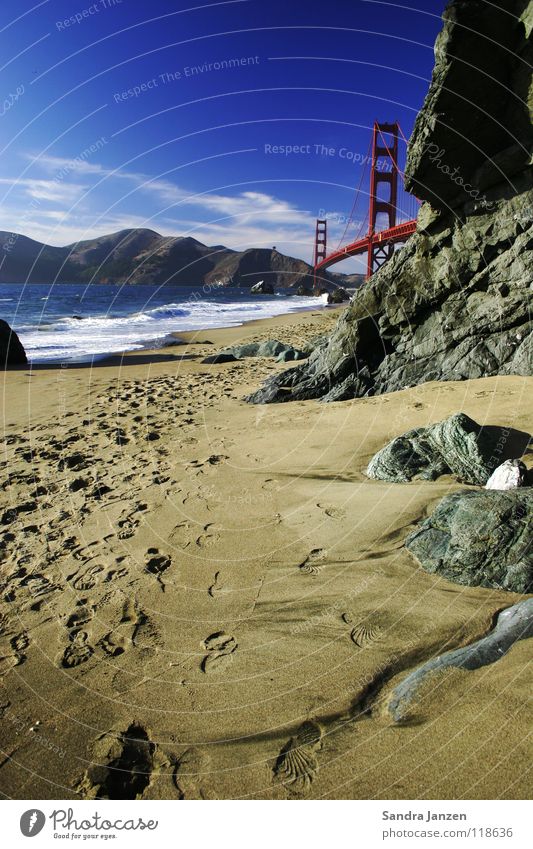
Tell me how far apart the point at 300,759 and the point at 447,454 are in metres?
3.24

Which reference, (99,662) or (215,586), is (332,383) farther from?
(99,662)

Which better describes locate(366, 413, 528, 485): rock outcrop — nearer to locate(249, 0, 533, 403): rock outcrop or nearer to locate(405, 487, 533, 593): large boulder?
locate(405, 487, 533, 593): large boulder

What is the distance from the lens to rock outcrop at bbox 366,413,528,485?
170 inches

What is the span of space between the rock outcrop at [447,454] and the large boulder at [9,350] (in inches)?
560

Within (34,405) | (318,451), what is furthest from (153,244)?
(318,451)

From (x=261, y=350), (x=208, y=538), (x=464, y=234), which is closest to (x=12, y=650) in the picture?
(x=208, y=538)

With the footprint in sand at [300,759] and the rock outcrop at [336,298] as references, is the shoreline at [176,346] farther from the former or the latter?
the rock outcrop at [336,298]

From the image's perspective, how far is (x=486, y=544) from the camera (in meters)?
2.92

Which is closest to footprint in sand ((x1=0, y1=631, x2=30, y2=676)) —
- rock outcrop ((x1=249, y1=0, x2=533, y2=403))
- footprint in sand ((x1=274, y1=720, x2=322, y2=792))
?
footprint in sand ((x1=274, y1=720, x2=322, y2=792))

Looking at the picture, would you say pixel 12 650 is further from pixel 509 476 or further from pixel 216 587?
pixel 509 476

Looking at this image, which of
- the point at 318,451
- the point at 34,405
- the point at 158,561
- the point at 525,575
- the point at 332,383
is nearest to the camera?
the point at 525,575

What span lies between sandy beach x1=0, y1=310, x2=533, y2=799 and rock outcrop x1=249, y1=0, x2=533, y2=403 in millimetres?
1357
